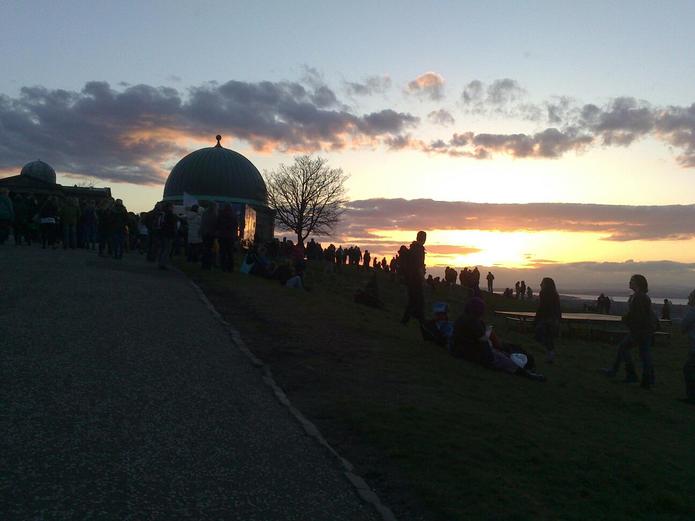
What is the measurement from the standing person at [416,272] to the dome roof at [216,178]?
168 feet

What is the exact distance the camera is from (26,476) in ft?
15.5

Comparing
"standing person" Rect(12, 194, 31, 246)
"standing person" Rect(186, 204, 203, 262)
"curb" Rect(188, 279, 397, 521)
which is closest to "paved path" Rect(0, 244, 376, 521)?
"curb" Rect(188, 279, 397, 521)

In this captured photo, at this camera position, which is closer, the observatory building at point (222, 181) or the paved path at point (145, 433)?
the paved path at point (145, 433)

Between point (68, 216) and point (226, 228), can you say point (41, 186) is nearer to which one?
point (68, 216)

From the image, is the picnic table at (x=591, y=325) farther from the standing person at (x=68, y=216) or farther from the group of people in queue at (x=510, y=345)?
the standing person at (x=68, y=216)

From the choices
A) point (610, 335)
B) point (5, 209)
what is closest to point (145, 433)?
point (5, 209)

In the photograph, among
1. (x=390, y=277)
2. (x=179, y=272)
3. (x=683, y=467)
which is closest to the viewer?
(x=683, y=467)

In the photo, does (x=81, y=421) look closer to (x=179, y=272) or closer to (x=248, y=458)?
(x=248, y=458)

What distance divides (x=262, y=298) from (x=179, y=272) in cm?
485

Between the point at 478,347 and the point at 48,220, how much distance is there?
1856 cm

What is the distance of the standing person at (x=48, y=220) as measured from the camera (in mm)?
25188

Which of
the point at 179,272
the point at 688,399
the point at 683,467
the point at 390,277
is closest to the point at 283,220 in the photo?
the point at 390,277

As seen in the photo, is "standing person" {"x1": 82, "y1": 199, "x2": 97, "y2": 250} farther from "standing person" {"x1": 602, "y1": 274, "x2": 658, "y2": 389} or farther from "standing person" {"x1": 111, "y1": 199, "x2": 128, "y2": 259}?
"standing person" {"x1": 602, "y1": 274, "x2": 658, "y2": 389}

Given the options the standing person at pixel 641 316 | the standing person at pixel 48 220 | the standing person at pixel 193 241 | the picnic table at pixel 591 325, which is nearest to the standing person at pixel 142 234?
the standing person at pixel 48 220
